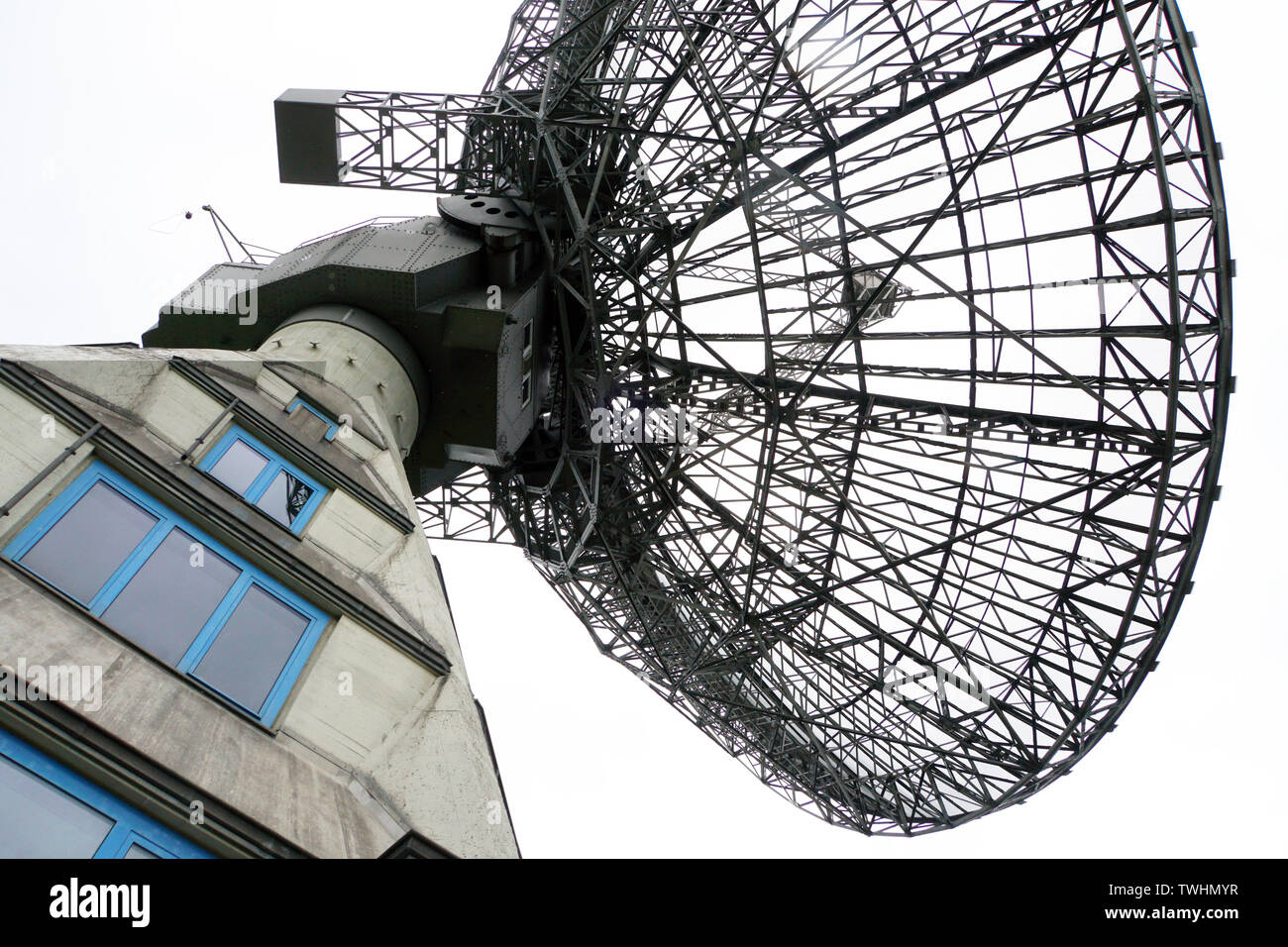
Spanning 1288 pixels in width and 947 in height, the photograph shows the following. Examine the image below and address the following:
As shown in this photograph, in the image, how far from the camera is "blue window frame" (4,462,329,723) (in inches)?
343

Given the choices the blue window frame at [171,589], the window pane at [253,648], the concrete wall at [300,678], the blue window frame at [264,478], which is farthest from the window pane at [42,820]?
the blue window frame at [264,478]

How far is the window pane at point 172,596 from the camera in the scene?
28.8ft

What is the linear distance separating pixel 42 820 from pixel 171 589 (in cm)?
365

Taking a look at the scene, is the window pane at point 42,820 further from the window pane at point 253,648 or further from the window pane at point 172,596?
the window pane at point 253,648

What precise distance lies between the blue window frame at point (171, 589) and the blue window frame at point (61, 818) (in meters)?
2.20

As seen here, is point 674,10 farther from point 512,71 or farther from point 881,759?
point 881,759

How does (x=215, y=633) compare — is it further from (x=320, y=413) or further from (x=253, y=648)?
(x=320, y=413)

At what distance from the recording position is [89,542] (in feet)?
29.9

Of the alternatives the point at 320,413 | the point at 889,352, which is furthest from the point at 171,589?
the point at 889,352

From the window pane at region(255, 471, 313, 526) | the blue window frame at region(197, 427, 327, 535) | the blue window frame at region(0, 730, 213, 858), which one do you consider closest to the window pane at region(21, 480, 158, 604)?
the blue window frame at region(197, 427, 327, 535)

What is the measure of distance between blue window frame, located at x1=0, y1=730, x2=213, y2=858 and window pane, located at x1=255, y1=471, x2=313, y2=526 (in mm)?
5776

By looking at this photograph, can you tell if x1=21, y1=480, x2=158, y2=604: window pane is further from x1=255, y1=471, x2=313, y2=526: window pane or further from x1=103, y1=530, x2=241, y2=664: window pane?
x1=255, y1=471, x2=313, y2=526: window pane
